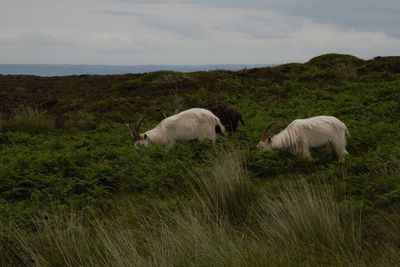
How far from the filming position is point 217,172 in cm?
703

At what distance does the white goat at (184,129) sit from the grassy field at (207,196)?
783 mm

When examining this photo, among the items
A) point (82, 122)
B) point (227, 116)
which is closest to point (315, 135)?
point (227, 116)

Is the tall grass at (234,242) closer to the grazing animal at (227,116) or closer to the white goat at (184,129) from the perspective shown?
the white goat at (184,129)

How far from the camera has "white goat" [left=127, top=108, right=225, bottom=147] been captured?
11734 mm

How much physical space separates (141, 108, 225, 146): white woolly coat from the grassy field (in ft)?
2.59

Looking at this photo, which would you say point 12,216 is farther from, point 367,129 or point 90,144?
point 367,129

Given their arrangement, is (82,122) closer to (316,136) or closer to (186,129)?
(186,129)

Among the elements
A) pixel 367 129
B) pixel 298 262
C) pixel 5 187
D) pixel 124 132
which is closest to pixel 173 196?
Answer: pixel 5 187

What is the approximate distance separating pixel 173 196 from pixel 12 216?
233cm

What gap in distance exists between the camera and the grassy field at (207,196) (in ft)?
15.6

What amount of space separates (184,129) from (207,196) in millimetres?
5045

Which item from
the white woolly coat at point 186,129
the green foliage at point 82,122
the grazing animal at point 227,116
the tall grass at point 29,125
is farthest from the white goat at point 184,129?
the green foliage at point 82,122

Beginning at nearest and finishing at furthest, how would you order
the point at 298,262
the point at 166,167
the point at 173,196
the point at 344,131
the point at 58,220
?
the point at 298,262 < the point at 58,220 < the point at 173,196 < the point at 166,167 < the point at 344,131

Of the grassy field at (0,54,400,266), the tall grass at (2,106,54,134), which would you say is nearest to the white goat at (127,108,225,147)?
the grassy field at (0,54,400,266)
